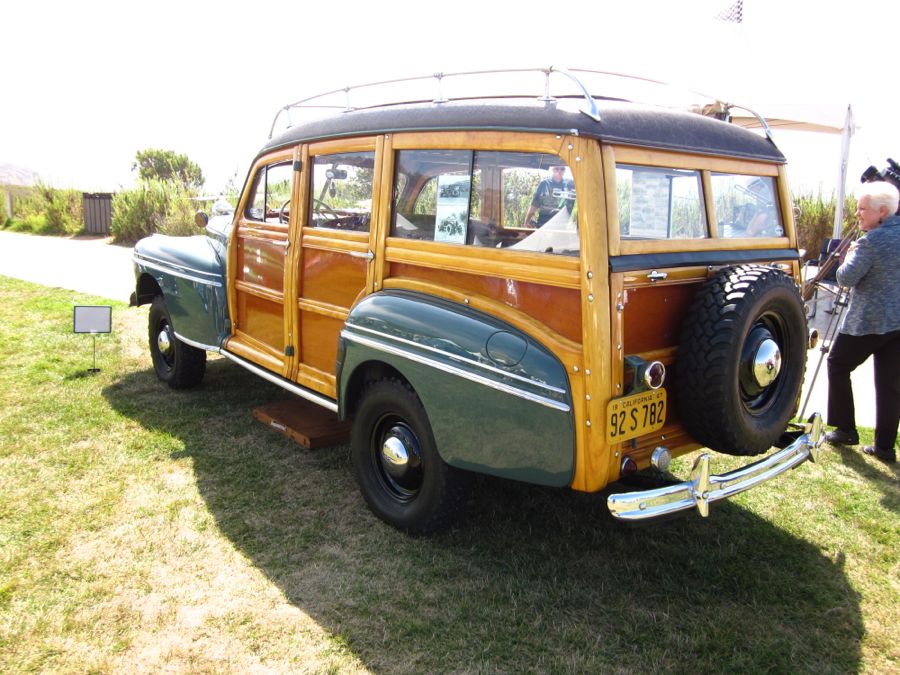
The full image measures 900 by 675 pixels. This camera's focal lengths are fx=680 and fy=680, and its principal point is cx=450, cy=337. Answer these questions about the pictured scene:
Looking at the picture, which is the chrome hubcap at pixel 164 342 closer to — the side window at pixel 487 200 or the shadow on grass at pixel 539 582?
the shadow on grass at pixel 539 582

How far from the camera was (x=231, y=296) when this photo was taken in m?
4.65

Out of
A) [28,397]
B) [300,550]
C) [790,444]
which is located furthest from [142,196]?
[790,444]

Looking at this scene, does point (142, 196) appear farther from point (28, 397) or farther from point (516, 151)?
point (516, 151)

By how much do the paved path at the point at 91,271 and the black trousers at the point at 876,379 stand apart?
611mm

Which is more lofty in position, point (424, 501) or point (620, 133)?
point (620, 133)

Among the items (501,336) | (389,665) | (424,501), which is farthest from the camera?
(424,501)

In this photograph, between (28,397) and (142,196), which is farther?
(142,196)

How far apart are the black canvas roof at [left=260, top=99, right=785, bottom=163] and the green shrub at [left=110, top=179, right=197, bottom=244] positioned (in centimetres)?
1325

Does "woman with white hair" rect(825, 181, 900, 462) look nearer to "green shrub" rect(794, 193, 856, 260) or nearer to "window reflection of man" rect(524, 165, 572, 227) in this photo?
"window reflection of man" rect(524, 165, 572, 227)

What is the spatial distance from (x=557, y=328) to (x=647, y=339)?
416mm

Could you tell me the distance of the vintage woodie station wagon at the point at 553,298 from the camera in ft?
8.48

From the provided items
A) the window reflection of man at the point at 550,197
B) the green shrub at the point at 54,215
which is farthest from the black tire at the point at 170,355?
the green shrub at the point at 54,215

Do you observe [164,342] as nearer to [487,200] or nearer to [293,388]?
[293,388]

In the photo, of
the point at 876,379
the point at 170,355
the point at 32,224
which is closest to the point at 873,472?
the point at 876,379
